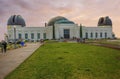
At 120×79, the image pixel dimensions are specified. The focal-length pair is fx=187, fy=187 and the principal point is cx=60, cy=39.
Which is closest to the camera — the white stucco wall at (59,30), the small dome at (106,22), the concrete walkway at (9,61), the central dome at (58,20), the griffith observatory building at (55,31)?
the concrete walkway at (9,61)

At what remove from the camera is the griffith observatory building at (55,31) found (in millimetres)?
93625

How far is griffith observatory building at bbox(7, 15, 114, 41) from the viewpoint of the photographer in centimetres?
9362

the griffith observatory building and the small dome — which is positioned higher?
the small dome

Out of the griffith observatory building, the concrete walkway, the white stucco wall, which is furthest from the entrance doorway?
the concrete walkway

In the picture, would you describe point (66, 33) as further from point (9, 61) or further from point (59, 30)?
point (9, 61)

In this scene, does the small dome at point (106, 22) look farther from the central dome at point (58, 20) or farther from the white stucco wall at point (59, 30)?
the central dome at point (58, 20)

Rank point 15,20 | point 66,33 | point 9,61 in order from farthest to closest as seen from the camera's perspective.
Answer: point 15,20 < point 66,33 < point 9,61

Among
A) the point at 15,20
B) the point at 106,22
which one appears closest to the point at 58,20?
the point at 15,20

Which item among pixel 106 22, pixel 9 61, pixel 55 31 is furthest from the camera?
pixel 106 22

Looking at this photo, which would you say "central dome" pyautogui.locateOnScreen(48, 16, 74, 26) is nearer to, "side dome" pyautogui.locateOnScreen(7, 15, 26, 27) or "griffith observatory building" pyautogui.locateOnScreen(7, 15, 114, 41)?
"griffith observatory building" pyautogui.locateOnScreen(7, 15, 114, 41)

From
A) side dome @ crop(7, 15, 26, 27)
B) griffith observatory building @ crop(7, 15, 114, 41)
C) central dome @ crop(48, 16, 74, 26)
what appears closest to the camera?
griffith observatory building @ crop(7, 15, 114, 41)

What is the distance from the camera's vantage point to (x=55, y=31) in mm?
93312

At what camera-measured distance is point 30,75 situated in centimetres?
815

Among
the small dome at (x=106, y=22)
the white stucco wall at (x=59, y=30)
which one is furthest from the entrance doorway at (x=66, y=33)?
the small dome at (x=106, y=22)
